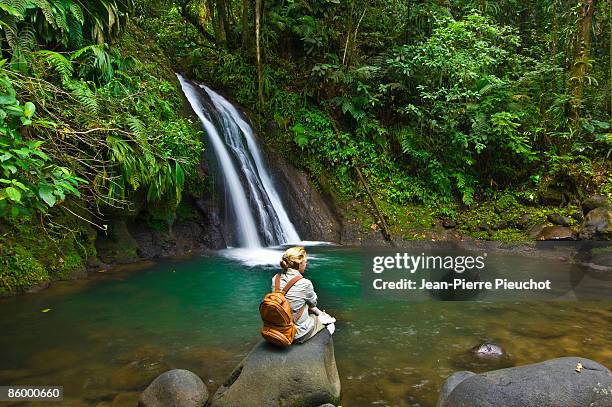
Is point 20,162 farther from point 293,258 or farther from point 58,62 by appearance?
point 58,62

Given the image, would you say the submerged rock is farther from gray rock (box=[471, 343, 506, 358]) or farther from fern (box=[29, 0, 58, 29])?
fern (box=[29, 0, 58, 29])

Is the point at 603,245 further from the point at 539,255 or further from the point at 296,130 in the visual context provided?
the point at 296,130

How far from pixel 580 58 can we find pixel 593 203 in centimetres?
398

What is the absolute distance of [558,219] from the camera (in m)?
10.9

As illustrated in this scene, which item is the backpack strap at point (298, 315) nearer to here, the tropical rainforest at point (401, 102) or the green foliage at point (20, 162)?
the green foliage at point (20, 162)

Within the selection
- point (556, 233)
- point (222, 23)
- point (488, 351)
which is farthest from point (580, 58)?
point (222, 23)

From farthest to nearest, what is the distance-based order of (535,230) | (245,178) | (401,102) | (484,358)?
(401,102) → (245,178) → (535,230) → (484,358)

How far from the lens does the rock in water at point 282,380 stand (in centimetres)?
364

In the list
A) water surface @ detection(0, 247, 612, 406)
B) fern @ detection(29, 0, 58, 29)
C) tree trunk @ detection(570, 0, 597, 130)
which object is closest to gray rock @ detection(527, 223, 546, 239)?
tree trunk @ detection(570, 0, 597, 130)

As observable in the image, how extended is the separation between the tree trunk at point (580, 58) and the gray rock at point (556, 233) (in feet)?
9.98

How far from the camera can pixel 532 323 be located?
607 cm

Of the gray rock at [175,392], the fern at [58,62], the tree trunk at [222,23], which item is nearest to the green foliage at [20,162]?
the gray rock at [175,392]

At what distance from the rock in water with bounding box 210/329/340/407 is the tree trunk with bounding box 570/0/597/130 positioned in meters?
11.1

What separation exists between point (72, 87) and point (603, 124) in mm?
12445
